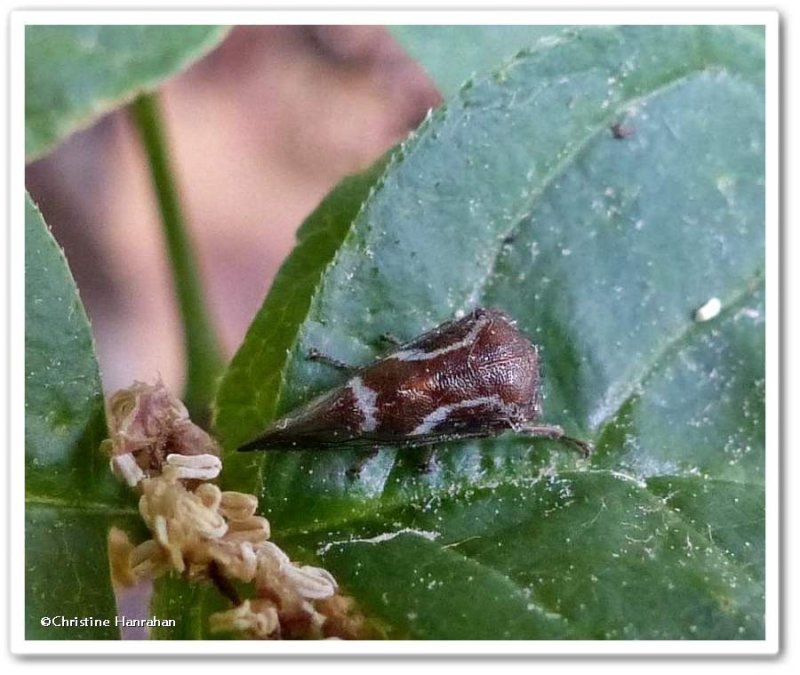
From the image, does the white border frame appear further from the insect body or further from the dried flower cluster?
the insect body

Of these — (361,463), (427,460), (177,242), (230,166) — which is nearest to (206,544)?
(361,463)

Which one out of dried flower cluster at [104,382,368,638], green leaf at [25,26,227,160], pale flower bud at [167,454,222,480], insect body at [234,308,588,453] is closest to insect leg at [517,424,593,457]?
insect body at [234,308,588,453]

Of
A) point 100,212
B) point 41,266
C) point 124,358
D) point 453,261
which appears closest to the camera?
point 41,266

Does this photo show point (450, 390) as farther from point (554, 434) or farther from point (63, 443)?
point (63, 443)

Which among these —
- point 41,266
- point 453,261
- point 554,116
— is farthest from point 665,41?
point 41,266

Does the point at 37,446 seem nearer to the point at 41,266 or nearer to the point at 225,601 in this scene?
the point at 41,266

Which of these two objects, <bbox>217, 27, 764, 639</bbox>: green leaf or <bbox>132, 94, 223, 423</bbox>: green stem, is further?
<bbox>132, 94, 223, 423</bbox>: green stem
